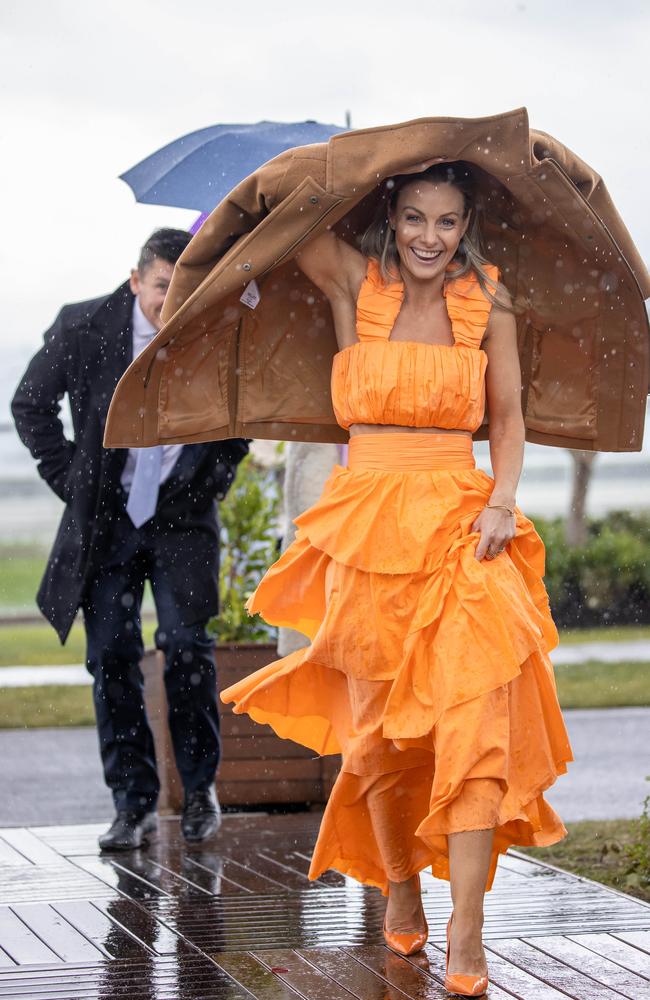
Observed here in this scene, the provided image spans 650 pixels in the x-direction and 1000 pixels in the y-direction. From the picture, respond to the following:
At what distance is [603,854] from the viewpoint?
676 cm

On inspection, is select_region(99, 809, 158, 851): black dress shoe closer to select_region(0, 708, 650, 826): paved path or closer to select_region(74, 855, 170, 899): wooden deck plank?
select_region(74, 855, 170, 899): wooden deck plank

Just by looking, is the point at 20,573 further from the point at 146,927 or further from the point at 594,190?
the point at 594,190

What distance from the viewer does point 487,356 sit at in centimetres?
495

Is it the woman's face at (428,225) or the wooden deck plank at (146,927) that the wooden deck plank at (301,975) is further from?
the woman's face at (428,225)

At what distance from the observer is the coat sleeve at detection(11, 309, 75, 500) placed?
6.59 m

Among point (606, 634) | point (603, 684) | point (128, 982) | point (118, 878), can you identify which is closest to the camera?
point (128, 982)

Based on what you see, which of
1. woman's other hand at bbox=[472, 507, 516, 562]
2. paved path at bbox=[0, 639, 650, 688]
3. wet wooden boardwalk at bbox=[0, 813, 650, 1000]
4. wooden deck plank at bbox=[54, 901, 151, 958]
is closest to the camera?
wet wooden boardwalk at bbox=[0, 813, 650, 1000]

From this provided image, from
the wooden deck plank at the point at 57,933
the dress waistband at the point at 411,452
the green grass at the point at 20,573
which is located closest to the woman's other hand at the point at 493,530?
the dress waistband at the point at 411,452

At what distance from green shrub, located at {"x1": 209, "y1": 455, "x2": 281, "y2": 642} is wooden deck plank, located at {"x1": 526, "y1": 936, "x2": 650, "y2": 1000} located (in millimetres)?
2998

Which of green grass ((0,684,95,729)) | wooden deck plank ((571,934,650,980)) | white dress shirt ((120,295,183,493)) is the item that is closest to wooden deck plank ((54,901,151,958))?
wooden deck plank ((571,934,650,980))

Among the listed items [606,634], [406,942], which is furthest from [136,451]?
[606,634]

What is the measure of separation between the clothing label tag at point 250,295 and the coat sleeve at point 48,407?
1.69 metres

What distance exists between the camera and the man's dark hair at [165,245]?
6430 mm

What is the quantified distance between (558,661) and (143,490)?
995 cm
